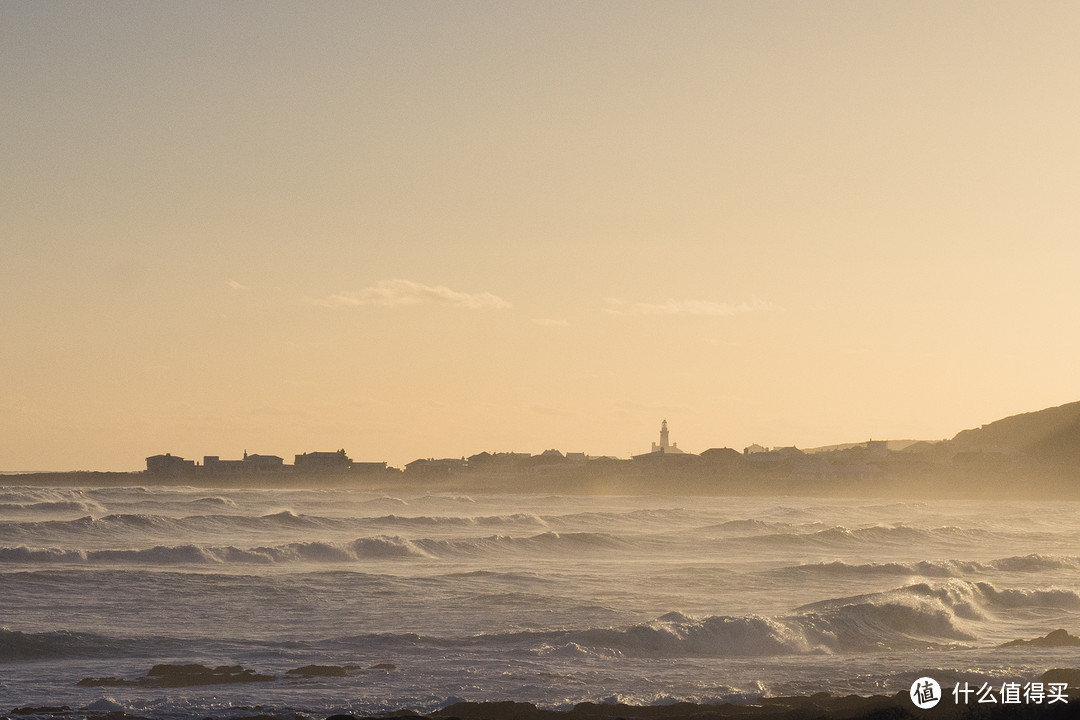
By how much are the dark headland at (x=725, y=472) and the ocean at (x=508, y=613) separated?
53625 millimetres

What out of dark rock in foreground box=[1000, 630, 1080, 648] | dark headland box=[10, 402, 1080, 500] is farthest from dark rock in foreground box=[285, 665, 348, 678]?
dark headland box=[10, 402, 1080, 500]

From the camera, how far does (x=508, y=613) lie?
21516 mm

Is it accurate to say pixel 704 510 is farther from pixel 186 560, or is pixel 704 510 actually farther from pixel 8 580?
pixel 8 580

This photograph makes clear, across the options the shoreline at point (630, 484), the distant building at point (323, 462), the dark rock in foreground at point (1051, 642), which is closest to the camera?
the dark rock in foreground at point (1051, 642)

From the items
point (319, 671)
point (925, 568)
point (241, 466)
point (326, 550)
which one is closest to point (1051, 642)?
point (925, 568)

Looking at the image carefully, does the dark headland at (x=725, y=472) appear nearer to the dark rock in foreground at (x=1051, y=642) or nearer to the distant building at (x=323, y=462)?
the distant building at (x=323, y=462)

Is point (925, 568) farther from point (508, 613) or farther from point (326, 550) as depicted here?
point (326, 550)

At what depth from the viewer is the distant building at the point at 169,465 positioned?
385ft

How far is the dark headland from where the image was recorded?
9569 centimetres

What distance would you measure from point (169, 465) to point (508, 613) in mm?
107539

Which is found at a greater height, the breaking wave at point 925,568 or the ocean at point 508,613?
the breaking wave at point 925,568

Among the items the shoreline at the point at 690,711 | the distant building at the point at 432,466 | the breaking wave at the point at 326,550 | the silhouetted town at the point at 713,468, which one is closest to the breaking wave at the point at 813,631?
the shoreline at the point at 690,711

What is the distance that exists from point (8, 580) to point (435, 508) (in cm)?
3948

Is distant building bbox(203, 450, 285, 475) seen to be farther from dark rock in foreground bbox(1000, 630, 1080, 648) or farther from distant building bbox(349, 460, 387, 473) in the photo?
dark rock in foreground bbox(1000, 630, 1080, 648)
